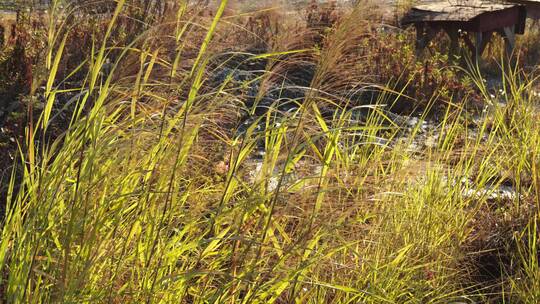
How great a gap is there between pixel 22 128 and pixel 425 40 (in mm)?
5696

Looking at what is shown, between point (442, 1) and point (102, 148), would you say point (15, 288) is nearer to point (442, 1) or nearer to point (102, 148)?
point (102, 148)

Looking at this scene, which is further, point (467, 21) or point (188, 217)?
point (467, 21)

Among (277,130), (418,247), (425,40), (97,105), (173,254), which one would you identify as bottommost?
(425,40)

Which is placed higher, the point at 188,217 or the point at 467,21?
the point at 188,217

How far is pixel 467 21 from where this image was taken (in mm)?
9008

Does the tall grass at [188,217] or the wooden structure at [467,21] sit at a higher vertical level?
the tall grass at [188,217]

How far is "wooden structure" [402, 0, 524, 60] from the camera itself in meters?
9.10

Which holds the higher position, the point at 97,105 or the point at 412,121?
the point at 97,105

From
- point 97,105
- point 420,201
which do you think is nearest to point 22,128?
point 420,201

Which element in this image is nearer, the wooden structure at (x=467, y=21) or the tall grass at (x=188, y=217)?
the tall grass at (x=188, y=217)

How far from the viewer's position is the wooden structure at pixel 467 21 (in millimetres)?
9102

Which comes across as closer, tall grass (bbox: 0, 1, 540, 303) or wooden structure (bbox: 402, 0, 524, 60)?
tall grass (bbox: 0, 1, 540, 303)

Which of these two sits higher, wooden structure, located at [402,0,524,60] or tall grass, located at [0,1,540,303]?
tall grass, located at [0,1,540,303]

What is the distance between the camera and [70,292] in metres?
2.12
